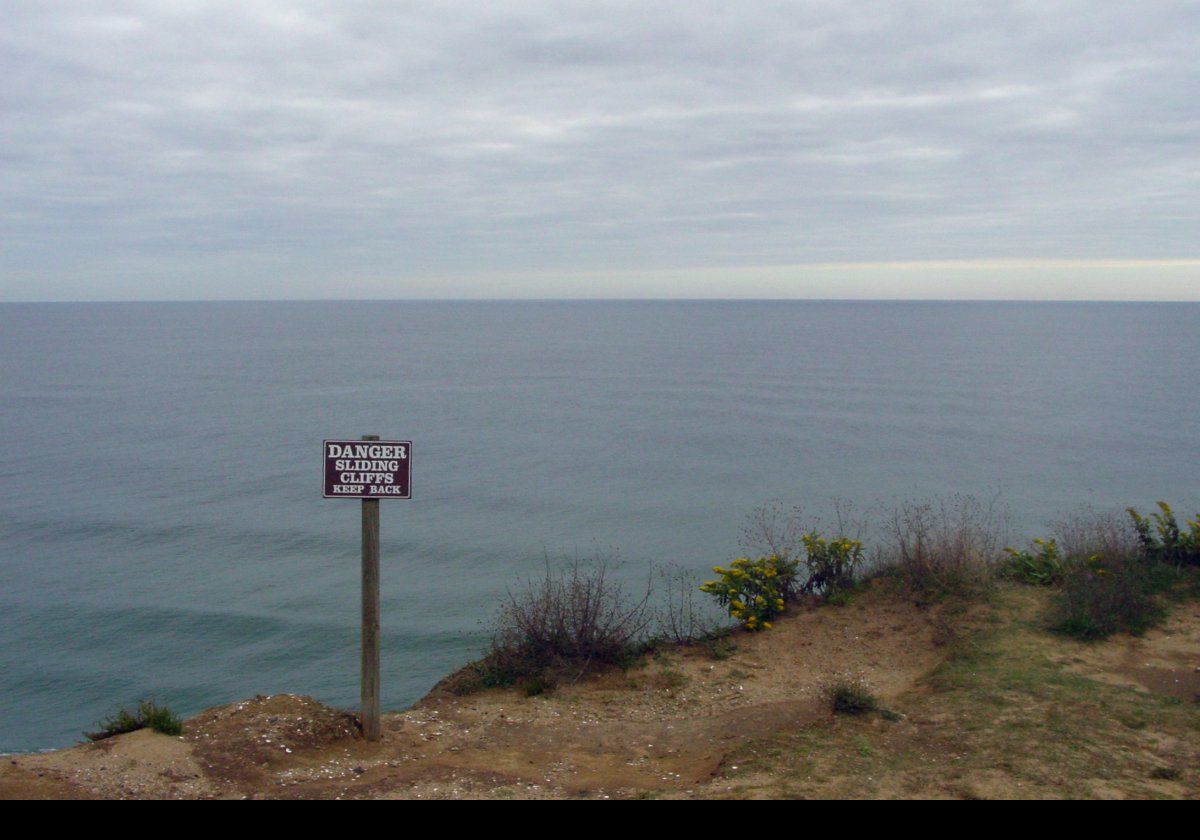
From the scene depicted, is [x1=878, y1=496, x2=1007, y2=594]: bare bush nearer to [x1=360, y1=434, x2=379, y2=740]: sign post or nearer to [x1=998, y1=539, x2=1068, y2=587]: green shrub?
[x1=998, y1=539, x2=1068, y2=587]: green shrub

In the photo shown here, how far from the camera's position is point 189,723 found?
754cm

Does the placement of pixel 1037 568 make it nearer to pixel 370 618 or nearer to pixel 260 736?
pixel 370 618

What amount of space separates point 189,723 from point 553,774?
291 cm

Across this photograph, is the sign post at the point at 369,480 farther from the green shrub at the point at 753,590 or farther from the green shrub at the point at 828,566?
the green shrub at the point at 828,566

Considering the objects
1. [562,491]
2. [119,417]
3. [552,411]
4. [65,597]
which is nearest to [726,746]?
[65,597]

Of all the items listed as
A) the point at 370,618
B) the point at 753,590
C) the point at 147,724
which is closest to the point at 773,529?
the point at 753,590

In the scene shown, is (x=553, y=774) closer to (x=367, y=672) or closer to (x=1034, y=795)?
(x=367, y=672)

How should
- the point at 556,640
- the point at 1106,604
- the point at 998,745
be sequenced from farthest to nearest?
the point at 1106,604 < the point at 556,640 < the point at 998,745

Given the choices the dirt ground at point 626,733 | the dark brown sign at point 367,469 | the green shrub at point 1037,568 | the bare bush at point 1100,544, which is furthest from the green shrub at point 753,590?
the dark brown sign at point 367,469

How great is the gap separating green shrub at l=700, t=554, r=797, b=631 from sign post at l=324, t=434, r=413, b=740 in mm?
4128

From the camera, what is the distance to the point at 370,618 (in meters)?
7.69

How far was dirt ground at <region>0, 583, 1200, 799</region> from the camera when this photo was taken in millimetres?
6414

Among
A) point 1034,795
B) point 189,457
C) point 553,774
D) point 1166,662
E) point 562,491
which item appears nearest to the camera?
point 1034,795

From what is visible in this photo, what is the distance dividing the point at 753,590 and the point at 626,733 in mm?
3355
